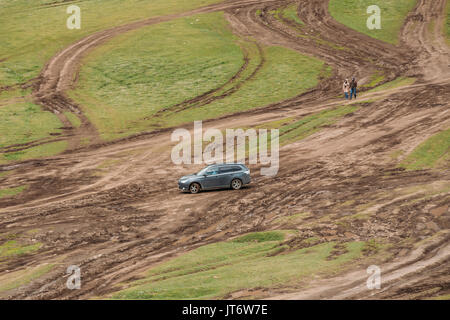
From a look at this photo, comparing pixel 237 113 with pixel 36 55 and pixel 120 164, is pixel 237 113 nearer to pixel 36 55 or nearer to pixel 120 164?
pixel 120 164

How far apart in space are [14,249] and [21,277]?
12.3 ft

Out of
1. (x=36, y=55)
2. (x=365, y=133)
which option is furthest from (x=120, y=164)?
(x=36, y=55)

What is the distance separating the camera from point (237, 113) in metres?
50.3

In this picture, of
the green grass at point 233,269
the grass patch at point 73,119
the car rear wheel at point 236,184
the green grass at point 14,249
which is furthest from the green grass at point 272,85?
the green grass at point 233,269

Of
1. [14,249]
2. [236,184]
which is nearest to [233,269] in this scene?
[14,249]

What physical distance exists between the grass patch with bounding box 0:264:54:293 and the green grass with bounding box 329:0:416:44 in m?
54.9

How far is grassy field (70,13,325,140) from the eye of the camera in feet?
168

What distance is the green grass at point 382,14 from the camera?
6906cm

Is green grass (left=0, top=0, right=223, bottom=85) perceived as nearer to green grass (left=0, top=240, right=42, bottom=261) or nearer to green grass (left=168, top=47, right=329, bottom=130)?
green grass (left=168, top=47, right=329, bottom=130)

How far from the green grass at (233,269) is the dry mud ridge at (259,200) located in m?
0.97

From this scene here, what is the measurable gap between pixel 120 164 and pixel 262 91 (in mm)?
20100

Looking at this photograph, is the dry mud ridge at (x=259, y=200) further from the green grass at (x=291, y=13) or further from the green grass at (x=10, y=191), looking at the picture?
the green grass at (x=291, y=13)

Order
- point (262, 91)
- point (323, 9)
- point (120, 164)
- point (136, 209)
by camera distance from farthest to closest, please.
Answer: point (323, 9), point (262, 91), point (120, 164), point (136, 209)

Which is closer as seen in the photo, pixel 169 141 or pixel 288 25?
pixel 169 141
